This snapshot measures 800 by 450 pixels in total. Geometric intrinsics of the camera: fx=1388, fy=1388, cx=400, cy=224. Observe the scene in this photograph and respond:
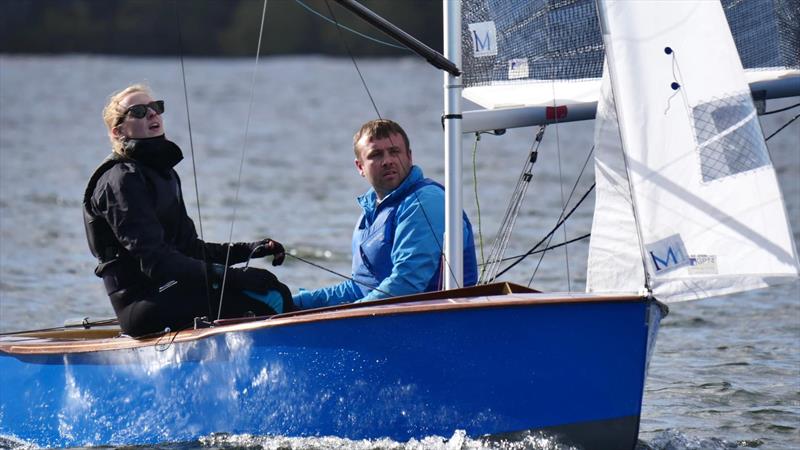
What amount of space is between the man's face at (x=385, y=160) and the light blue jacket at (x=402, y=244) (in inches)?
1.6

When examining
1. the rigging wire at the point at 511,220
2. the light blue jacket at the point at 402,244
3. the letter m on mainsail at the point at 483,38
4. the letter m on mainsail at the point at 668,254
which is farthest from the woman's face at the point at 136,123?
the letter m on mainsail at the point at 668,254

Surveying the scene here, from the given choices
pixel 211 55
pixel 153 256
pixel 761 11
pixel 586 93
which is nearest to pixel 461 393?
pixel 153 256

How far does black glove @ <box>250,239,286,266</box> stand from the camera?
5023 mm

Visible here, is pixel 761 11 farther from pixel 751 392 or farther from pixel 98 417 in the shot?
pixel 98 417

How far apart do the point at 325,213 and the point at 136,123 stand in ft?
26.6

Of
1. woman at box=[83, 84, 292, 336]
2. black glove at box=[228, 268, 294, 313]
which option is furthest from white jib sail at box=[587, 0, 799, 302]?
woman at box=[83, 84, 292, 336]

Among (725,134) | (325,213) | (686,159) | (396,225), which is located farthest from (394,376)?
(325,213)

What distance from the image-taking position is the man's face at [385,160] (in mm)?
5004

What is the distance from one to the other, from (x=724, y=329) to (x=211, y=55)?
4375cm

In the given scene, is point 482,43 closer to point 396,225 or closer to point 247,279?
point 396,225

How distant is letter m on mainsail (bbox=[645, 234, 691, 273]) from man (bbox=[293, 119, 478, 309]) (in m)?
1.01

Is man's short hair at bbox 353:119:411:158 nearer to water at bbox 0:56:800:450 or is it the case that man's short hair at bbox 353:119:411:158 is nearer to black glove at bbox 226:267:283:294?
black glove at bbox 226:267:283:294

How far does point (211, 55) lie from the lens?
50031mm

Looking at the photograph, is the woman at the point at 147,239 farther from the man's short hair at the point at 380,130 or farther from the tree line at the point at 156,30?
the tree line at the point at 156,30
